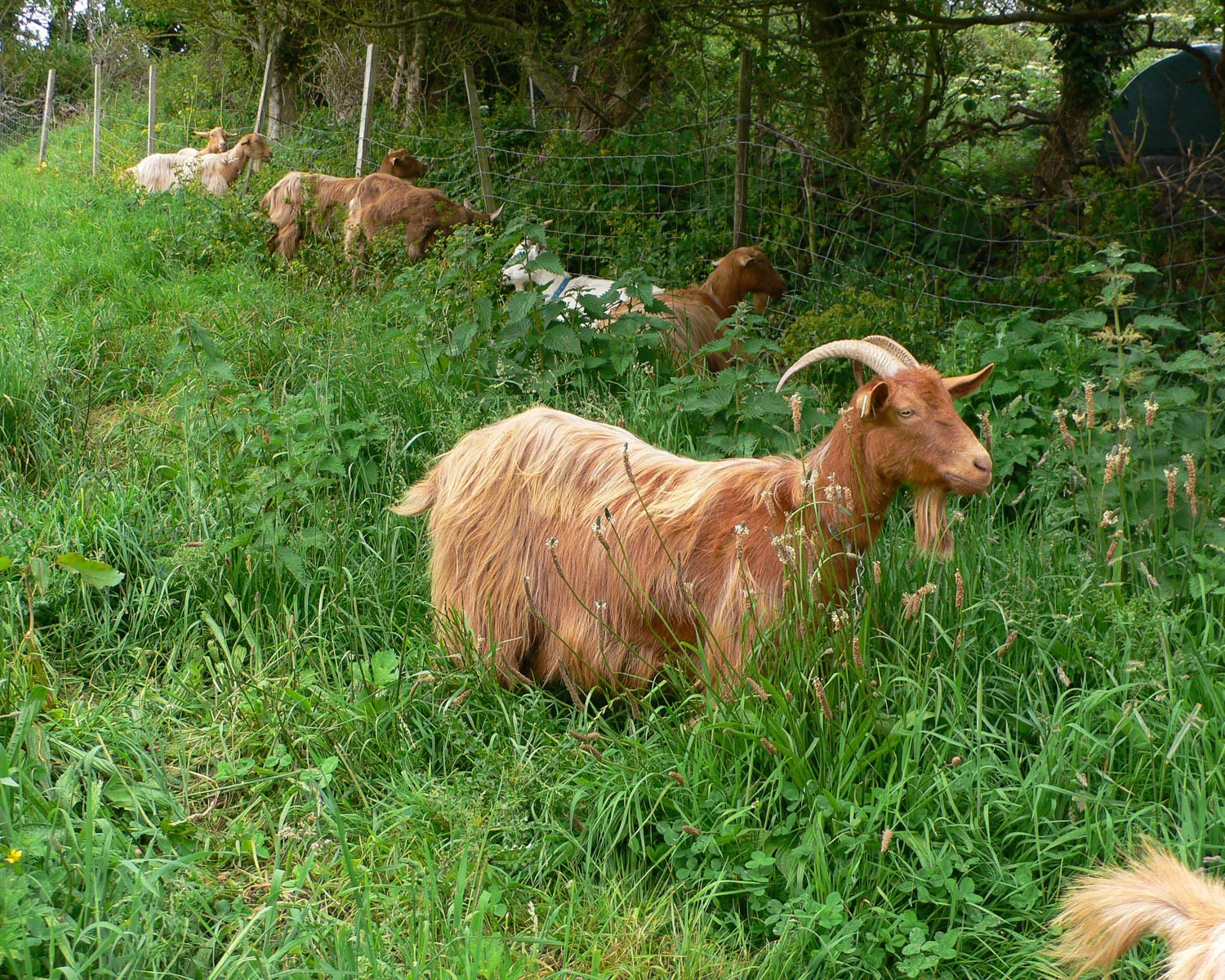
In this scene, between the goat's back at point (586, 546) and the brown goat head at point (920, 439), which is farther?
the goat's back at point (586, 546)

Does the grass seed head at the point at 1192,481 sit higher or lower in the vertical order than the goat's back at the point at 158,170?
lower

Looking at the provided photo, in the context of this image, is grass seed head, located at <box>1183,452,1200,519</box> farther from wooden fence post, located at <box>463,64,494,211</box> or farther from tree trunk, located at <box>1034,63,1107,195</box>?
wooden fence post, located at <box>463,64,494,211</box>

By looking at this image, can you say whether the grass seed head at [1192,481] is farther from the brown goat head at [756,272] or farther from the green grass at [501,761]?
the brown goat head at [756,272]

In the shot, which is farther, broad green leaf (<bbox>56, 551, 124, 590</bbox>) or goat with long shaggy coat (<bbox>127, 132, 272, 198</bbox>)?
goat with long shaggy coat (<bbox>127, 132, 272, 198</bbox>)

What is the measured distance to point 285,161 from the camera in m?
12.5

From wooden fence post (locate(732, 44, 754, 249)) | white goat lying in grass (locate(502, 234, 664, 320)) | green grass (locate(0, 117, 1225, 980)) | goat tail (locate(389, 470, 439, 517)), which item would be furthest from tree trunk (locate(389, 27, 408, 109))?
goat tail (locate(389, 470, 439, 517))

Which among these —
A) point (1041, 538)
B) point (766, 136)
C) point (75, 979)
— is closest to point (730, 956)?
point (75, 979)

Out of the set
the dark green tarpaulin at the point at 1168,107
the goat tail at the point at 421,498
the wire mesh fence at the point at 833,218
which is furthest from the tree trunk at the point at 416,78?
the goat tail at the point at 421,498

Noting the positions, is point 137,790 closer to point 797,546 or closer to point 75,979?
point 75,979

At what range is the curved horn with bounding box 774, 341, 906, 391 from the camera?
3588mm

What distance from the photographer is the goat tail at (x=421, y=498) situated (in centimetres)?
409

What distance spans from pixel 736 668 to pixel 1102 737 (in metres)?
1.07

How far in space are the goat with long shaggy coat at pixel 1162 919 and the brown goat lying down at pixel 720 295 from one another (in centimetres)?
498

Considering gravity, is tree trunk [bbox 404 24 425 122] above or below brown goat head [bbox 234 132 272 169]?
above
